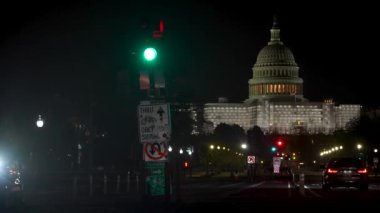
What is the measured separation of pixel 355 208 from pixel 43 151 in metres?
61.8

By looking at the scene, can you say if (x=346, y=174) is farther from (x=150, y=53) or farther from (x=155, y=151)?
(x=150, y=53)

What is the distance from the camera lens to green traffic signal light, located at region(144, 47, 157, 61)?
25.0 metres

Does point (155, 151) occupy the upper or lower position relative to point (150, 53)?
lower

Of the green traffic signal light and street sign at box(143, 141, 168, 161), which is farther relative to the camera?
street sign at box(143, 141, 168, 161)

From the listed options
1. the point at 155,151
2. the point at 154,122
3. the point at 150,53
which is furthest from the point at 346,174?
the point at 150,53

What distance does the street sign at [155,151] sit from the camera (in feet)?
85.8

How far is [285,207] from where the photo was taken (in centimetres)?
3025

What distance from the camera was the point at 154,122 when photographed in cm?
2608

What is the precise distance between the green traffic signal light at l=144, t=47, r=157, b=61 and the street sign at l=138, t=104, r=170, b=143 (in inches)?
61.0

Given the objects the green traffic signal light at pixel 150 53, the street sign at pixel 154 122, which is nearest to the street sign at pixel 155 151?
the street sign at pixel 154 122

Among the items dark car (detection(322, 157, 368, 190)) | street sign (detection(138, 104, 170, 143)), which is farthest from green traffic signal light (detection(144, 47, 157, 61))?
dark car (detection(322, 157, 368, 190))

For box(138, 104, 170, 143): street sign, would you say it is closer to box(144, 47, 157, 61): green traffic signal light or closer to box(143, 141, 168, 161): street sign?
box(143, 141, 168, 161): street sign

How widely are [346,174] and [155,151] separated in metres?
21.1

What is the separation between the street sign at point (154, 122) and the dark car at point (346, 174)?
2107 centimetres
